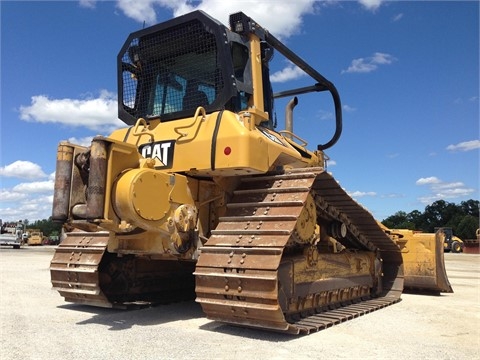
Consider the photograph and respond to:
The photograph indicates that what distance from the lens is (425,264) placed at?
8938mm

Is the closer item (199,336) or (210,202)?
(199,336)

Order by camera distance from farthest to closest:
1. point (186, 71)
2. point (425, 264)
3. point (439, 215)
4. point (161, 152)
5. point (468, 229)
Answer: point (439, 215)
point (468, 229)
point (425, 264)
point (186, 71)
point (161, 152)

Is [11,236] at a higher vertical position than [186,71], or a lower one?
lower

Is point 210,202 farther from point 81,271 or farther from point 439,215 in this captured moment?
point 439,215

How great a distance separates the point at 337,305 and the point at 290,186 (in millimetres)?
2126

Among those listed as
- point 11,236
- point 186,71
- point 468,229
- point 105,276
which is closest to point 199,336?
point 105,276

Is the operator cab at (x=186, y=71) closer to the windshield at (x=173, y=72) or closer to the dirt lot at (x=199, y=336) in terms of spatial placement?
the windshield at (x=173, y=72)

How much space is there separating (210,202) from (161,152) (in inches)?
34.1

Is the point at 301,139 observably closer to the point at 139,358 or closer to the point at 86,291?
the point at 86,291

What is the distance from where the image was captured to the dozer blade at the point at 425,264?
8828 mm

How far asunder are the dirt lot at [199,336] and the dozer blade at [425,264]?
1678 millimetres

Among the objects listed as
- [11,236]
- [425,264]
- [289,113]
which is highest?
[289,113]

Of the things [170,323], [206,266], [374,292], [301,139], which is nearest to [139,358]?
[206,266]

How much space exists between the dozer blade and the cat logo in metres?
5.27
